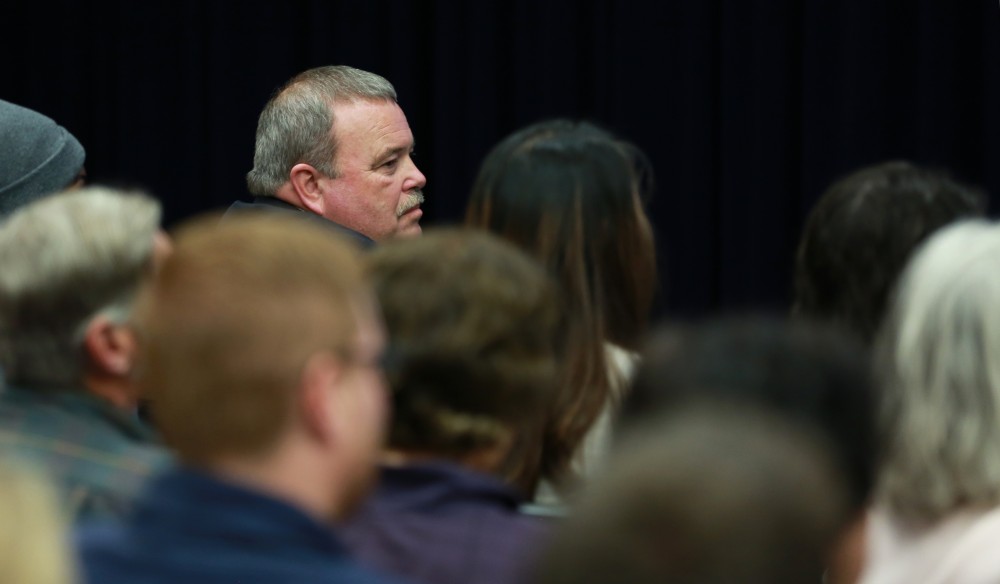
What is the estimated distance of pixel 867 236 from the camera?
1.92 metres

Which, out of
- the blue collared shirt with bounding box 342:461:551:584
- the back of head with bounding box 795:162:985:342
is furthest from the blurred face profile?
the back of head with bounding box 795:162:985:342

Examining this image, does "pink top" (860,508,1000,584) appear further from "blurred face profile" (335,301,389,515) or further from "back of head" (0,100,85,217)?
"back of head" (0,100,85,217)

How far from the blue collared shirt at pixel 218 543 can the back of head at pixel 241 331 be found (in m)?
0.05

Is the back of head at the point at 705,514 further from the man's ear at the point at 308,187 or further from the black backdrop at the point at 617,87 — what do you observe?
the black backdrop at the point at 617,87

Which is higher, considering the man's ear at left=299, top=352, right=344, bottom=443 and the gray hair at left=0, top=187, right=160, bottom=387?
the man's ear at left=299, top=352, right=344, bottom=443

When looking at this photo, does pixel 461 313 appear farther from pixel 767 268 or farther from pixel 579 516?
pixel 767 268

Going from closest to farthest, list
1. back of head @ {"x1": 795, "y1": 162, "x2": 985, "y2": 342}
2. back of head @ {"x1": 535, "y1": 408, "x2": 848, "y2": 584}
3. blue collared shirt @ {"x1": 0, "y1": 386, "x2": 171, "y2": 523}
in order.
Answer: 1. back of head @ {"x1": 535, "y1": 408, "x2": 848, "y2": 584}
2. blue collared shirt @ {"x1": 0, "y1": 386, "x2": 171, "y2": 523}
3. back of head @ {"x1": 795, "y1": 162, "x2": 985, "y2": 342}

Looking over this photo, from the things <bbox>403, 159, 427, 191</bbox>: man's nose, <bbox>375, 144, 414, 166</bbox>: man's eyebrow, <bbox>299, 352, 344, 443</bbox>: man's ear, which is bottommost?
<bbox>403, 159, 427, 191</bbox>: man's nose

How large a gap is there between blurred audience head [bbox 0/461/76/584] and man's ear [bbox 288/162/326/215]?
251 cm

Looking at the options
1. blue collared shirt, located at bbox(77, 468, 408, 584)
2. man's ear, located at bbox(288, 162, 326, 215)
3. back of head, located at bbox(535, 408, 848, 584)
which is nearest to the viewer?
back of head, located at bbox(535, 408, 848, 584)

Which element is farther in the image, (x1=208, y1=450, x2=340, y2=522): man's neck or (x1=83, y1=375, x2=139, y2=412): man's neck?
(x1=83, y1=375, x2=139, y2=412): man's neck

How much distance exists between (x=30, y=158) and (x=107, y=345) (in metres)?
1.34

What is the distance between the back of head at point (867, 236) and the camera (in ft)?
6.28

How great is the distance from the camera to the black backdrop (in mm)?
4586
